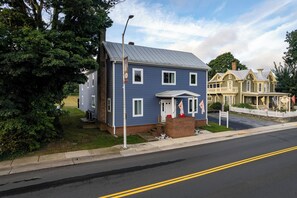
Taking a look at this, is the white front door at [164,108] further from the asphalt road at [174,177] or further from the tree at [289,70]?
the tree at [289,70]

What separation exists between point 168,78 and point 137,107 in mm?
4190

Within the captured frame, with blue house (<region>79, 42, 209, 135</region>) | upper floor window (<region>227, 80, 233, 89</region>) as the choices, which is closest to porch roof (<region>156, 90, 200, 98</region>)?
blue house (<region>79, 42, 209, 135</region>)

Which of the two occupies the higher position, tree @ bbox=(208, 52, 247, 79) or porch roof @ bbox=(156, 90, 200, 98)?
tree @ bbox=(208, 52, 247, 79)

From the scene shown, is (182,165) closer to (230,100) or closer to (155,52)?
(155,52)

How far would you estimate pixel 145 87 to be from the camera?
17797mm

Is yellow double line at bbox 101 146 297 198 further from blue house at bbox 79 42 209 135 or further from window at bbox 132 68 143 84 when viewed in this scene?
window at bbox 132 68 143 84

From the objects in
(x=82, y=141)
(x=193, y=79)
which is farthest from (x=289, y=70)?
(x=82, y=141)

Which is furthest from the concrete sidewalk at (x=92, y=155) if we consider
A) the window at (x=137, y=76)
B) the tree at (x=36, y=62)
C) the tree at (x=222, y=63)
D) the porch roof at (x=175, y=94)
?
the tree at (x=222, y=63)

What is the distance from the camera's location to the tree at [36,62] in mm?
11023

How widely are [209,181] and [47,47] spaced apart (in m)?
10.5

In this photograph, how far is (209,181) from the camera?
7023 millimetres

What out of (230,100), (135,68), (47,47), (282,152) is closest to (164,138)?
(135,68)

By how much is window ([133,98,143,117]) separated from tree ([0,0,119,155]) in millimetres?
5167

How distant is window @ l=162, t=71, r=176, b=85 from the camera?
61.8 feet
